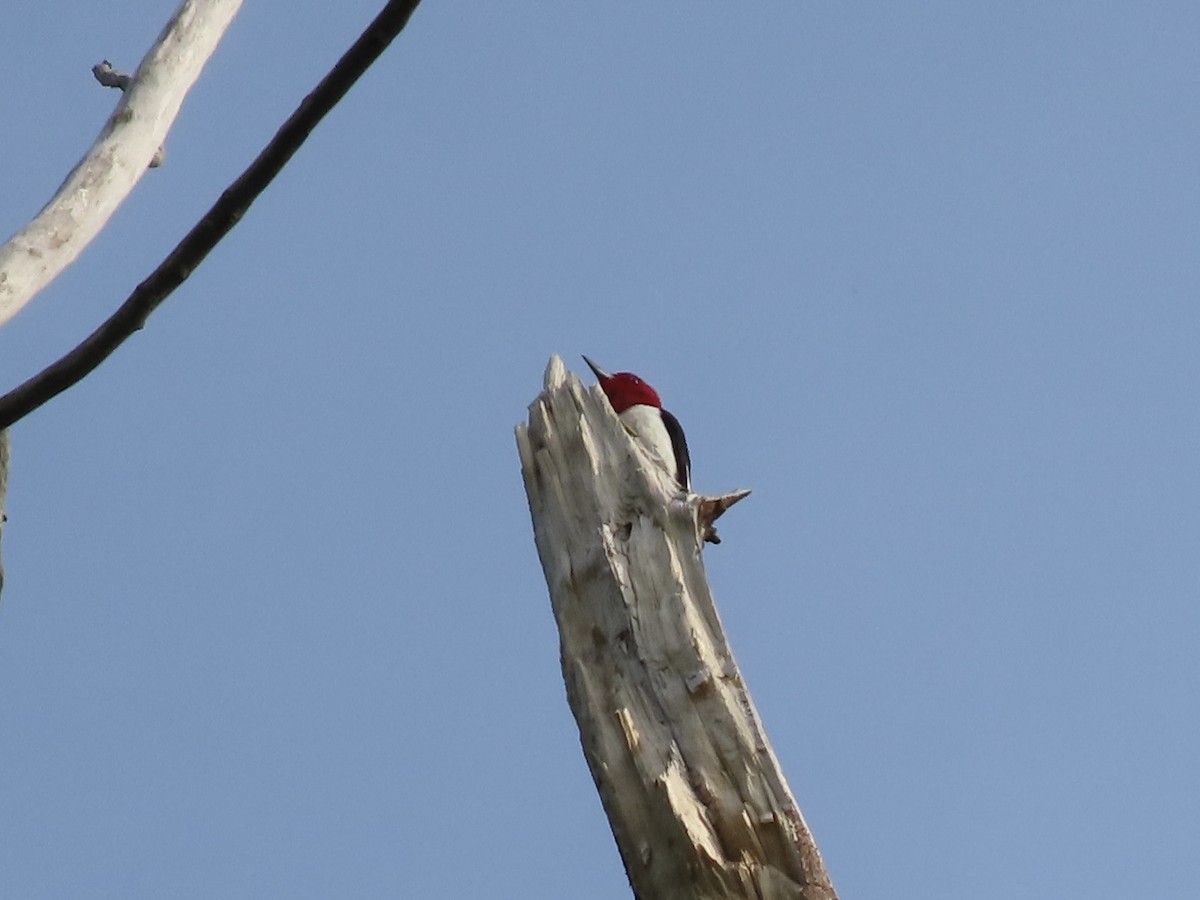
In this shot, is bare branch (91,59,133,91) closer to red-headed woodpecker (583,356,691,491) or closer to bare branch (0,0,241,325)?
bare branch (0,0,241,325)

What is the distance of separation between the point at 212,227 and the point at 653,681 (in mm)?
1612

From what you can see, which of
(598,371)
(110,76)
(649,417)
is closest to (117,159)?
(110,76)

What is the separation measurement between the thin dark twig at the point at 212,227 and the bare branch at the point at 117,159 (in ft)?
1.72

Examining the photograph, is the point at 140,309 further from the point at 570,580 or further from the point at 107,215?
the point at 570,580

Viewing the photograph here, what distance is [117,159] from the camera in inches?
121

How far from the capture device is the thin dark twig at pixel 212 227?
191 centimetres

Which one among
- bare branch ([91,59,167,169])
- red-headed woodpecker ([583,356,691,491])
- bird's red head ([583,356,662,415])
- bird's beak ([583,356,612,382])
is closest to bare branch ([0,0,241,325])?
bare branch ([91,59,167,169])

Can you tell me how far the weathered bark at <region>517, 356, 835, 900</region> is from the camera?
2.96 metres

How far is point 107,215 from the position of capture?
116 inches

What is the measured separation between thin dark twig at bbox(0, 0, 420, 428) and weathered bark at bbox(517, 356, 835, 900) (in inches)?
58.5

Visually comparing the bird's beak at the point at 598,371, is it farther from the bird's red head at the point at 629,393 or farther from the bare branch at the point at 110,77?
the bare branch at the point at 110,77

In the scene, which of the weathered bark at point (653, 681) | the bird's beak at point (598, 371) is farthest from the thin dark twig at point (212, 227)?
the bird's beak at point (598, 371)

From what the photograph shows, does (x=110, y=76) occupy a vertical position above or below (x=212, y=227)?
above

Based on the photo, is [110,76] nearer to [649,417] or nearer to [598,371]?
[649,417]
